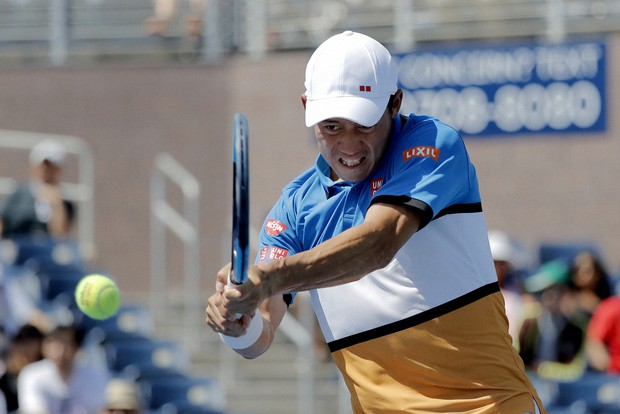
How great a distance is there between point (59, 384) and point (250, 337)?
17.8 ft

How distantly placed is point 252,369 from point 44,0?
18.0ft

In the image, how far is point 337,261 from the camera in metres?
3.47

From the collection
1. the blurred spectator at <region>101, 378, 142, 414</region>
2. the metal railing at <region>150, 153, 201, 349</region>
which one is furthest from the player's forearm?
the metal railing at <region>150, 153, 201, 349</region>

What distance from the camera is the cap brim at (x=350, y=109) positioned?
3684 mm

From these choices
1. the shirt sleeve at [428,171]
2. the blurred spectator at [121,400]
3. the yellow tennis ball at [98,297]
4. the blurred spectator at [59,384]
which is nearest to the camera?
the shirt sleeve at [428,171]

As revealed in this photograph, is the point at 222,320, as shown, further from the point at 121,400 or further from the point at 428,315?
the point at 121,400

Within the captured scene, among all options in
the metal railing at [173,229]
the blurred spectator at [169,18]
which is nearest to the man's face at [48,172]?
the metal railing at [173,229]

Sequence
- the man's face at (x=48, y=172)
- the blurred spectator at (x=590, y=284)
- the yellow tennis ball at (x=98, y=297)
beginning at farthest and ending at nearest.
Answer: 1. the man's face at (x=48, y=172)
2. the blurred spectator at (x=590, y=284)
3. the yellow tennis ball at (x=98, y=297)

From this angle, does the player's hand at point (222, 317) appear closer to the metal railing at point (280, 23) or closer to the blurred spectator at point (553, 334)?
the blurred spectator at point (553, 334)

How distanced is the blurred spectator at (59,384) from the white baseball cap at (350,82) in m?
5.65

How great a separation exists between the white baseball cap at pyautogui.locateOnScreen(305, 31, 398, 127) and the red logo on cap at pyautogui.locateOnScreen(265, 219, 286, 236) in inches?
19.1

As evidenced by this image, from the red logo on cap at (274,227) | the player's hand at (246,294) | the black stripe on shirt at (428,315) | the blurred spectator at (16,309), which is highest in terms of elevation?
the red logo on cap at (274,227)

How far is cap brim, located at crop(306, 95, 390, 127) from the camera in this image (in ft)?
12.1

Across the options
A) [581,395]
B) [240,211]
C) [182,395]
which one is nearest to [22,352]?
[182,395]
